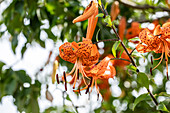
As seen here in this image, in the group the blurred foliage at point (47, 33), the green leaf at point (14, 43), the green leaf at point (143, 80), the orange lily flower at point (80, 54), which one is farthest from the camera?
the green leaf at point (14, 43)

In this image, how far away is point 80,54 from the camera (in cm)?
111

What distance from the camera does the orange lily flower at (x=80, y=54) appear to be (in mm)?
1043

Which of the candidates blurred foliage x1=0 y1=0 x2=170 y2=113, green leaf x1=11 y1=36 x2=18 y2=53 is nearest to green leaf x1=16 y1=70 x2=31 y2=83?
blurred foliage x1=0 y1=0 x2=170 y2=113

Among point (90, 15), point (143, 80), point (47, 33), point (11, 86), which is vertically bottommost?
A: point (11, 86)

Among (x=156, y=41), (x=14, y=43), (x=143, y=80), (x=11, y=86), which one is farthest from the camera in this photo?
(x=14, y=43)

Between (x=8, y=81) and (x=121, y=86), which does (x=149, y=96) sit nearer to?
(x=8, y=81)

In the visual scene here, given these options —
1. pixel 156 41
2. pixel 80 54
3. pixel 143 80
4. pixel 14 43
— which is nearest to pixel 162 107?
pixel 143 80

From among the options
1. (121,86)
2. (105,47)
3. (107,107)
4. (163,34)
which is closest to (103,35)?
(105,47)

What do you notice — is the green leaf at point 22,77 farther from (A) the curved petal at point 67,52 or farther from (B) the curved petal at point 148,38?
(B) the curved petal at point 148,38

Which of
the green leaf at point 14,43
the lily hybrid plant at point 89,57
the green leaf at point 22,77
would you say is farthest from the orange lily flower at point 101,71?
the green leaf at point 14,43

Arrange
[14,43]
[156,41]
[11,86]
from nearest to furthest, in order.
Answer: [156,41] → [11,86] → [14,43]

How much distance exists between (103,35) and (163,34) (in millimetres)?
544

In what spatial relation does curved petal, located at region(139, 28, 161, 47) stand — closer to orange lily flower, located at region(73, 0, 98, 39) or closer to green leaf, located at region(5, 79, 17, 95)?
orange lily flower, located at region(73, 0, 98, 39)

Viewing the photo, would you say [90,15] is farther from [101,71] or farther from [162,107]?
[162,107]
